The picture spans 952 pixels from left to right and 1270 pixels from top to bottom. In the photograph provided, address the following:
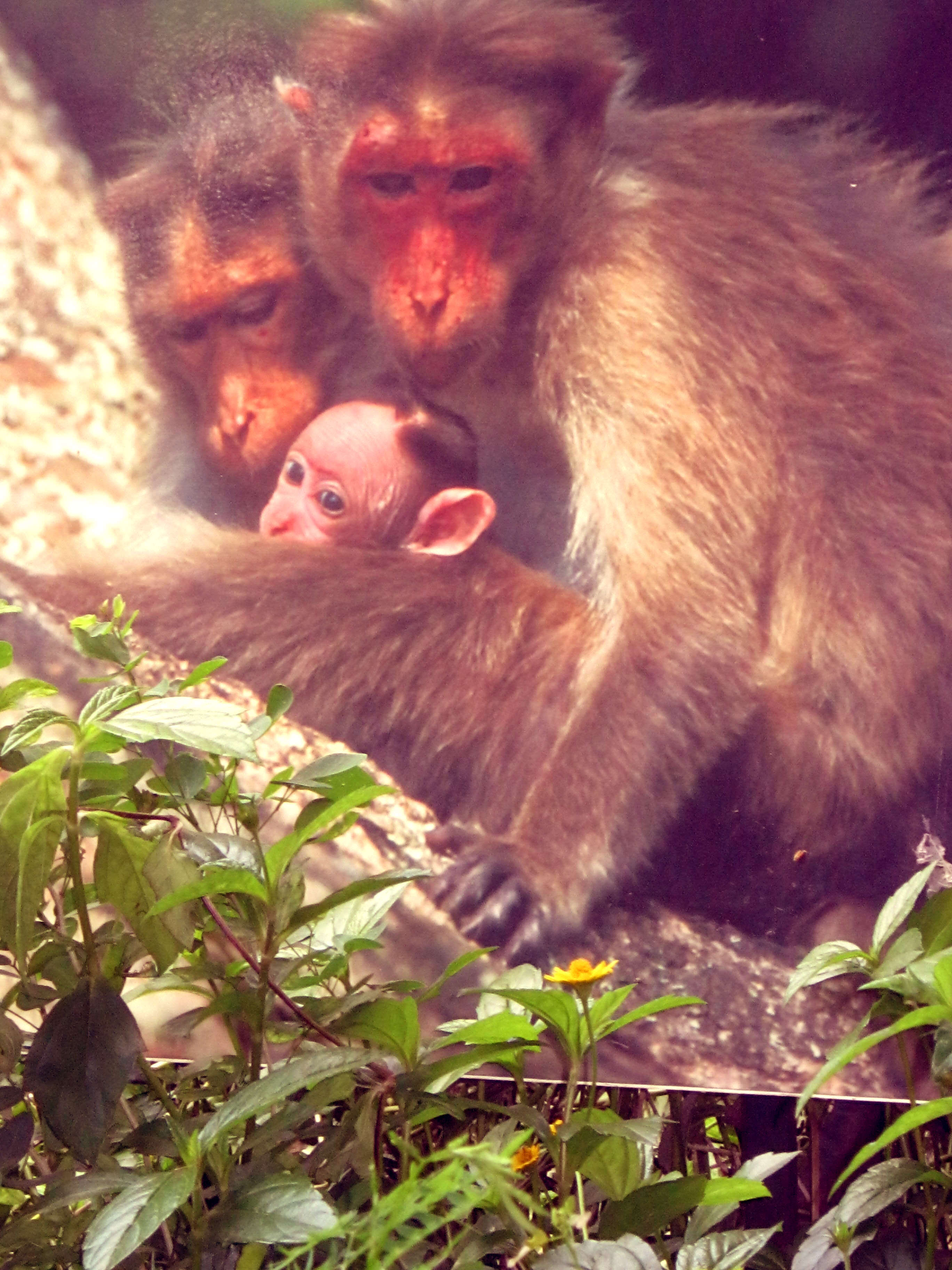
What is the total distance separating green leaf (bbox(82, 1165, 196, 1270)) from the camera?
1.96 feet

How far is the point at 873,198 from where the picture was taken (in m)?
0.99

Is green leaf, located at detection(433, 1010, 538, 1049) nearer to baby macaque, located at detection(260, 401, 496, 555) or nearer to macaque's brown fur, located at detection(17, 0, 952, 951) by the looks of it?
macaque's brown fur, located at detection(17, 0, 952, 951)

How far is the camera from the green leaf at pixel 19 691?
0.82 metres

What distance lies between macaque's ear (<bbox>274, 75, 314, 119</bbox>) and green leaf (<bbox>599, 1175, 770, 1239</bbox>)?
0.90 meters

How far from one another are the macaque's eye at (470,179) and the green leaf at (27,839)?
0.62 m

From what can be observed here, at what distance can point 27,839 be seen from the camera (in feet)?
2.25

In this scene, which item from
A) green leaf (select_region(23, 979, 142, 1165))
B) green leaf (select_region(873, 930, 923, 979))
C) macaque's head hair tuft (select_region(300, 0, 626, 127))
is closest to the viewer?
green leaf (select_region(23, 979, 142, 1165))

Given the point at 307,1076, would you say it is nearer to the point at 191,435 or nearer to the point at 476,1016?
the point at 476,1016

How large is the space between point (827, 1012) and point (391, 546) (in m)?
0.56

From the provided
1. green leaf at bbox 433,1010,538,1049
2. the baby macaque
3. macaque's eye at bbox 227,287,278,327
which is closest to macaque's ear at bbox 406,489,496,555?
the baby macaque

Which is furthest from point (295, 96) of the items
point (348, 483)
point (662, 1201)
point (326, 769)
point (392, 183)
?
point (662, 1201)

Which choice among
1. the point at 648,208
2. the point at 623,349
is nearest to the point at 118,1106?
the point at 623,349

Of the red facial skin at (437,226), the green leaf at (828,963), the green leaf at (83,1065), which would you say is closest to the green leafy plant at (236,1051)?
the green leaf at (83,1065)

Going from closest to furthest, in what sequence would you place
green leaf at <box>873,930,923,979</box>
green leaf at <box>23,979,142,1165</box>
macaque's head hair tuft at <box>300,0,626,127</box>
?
green leaf at <box>23,979,142,1165</box> < green leaf at <box>873,930,923,979</box> < macaque's head hair tuft at <box>300,0,626,127</box>
